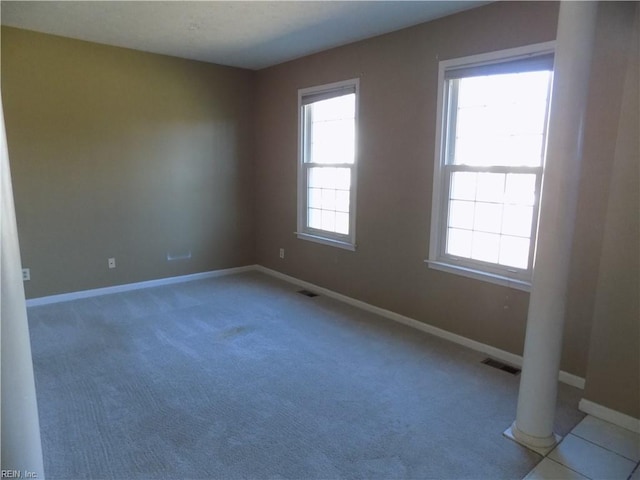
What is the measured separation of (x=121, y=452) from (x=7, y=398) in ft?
4.03

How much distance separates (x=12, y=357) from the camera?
0.98 meters

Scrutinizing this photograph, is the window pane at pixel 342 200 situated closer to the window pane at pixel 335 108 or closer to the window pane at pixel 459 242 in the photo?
the window pane at pixel 335 108

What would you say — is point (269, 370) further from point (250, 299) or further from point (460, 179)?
point (460, 179)

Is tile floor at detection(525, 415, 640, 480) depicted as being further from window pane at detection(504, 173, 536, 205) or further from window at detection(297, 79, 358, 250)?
window at detection(297, 79, 358, 250)

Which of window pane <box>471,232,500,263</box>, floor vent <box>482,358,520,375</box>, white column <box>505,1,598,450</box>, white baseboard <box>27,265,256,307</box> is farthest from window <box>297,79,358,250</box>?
white column <box>505,1,598,450</box>

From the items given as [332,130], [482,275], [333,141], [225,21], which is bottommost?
[482,275]

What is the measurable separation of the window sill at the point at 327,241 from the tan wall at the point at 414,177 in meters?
0.06

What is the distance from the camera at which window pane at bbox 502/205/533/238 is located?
9.33 ft

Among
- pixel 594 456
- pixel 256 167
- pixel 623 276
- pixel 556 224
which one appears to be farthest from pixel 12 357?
→ pixel 256 167

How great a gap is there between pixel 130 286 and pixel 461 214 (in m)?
3.55

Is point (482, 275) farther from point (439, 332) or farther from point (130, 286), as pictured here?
point (130, 286)

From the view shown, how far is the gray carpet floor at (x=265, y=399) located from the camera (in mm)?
1952

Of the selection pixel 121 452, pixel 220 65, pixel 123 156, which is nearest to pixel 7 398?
pixel 121 452

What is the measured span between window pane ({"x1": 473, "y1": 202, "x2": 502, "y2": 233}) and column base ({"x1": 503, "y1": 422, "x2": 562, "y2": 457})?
1421 millimetres
